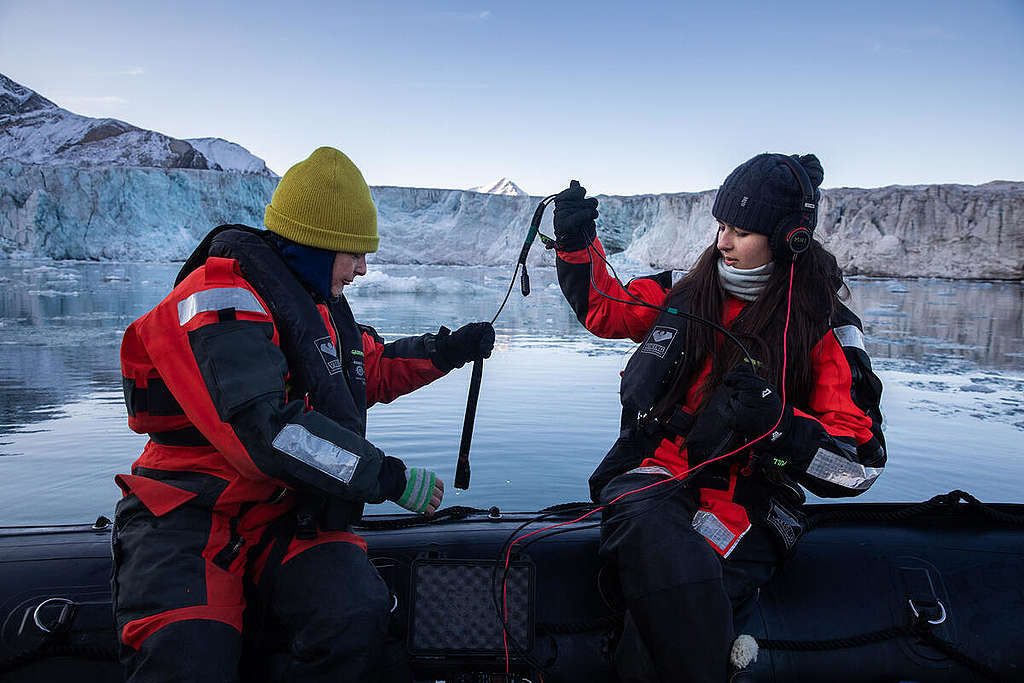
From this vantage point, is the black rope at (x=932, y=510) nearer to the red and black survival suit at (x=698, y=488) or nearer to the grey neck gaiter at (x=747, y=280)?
the red and black survival suit at (x=698, y=488)

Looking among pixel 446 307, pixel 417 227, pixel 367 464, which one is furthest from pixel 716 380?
pixel 417 227

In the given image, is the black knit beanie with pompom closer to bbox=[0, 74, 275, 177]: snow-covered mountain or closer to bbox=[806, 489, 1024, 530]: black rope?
bbox=[806, 489, 1024, 530]: black rope

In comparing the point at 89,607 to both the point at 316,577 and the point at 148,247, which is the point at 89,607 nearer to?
the point at 316,577

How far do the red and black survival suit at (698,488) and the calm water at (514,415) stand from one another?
1.51 meters

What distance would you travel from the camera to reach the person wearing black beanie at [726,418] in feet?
4.87

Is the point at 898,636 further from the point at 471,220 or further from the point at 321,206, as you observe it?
the point at 471,220

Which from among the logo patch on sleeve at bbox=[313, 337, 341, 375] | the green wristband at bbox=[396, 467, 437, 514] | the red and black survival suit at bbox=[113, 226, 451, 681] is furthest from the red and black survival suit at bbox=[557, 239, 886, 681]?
the logo patch on sleeve at bbox=[313, 337, 341, 375]

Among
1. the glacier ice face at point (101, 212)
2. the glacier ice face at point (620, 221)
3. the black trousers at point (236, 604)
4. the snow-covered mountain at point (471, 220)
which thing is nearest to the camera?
the black trousers at point (236, 604)

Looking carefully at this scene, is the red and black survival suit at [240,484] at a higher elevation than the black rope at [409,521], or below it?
higher

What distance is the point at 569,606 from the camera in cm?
181

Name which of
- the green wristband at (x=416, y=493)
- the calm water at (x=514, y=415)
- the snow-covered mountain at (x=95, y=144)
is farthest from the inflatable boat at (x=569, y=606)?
the snow-covered mountain at (x=95, y=144)

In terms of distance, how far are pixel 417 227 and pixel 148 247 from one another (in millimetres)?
11486

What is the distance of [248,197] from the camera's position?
95.5 ft

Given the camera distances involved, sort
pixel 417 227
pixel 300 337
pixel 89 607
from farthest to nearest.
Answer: pixel 417 227, pixel 89 607, pixel 300 337
